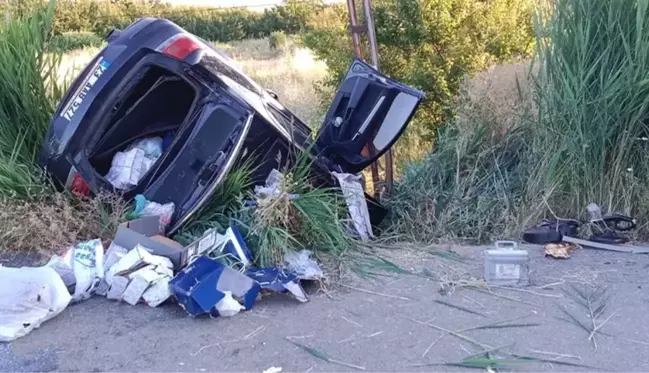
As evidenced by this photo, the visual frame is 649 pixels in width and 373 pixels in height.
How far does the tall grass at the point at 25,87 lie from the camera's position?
603 centimetres

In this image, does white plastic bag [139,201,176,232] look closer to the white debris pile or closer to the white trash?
the white trash

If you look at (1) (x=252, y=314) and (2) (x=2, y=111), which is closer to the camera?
(1) (x=252, y=314)

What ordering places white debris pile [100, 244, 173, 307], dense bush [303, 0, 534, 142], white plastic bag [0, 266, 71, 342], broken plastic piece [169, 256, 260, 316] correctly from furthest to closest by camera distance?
dense bush [303, 0, 534, 142], white debris pile [100, 244, 173, 307], broken plastic piece [169, 256, 260, 316], white plastic bag [0, 266, 71, 342]

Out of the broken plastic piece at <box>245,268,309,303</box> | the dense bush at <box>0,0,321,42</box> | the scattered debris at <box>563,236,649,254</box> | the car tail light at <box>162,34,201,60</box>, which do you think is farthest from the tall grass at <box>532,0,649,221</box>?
the dense bush at <box>0,0,321,42</box>

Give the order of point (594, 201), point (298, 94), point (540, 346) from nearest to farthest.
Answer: point (540, 346), point (594, 201), point (298, 94)

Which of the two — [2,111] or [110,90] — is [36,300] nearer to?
[110,90]

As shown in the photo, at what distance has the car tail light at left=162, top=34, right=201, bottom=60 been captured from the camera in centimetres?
544

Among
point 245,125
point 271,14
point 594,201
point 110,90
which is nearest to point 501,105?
point 594,201

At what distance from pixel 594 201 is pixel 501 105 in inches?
59.4

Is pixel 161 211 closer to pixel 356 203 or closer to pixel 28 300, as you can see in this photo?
pixel 28 300

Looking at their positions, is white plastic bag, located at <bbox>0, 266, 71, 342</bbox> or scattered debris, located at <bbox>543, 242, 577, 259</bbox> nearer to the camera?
white plastic bag, located at <bbox>0, 266, 71, 342</bbox>

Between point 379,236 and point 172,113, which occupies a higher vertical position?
point 172,113

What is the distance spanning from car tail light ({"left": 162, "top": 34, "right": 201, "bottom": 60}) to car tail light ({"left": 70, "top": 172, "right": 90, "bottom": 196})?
43.4 inches

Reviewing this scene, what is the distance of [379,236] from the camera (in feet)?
20.1
